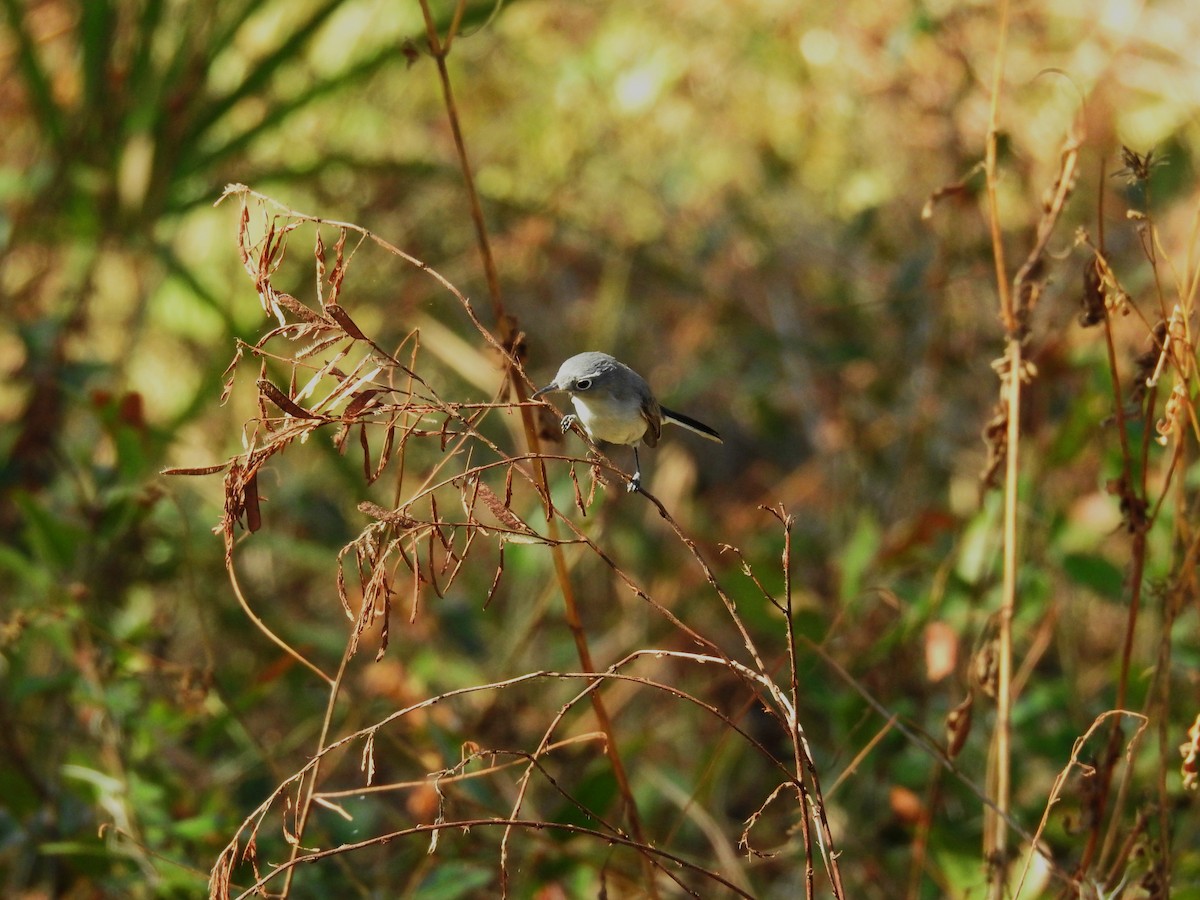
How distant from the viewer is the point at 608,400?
2182 mm

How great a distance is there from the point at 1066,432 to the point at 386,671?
7.17ft

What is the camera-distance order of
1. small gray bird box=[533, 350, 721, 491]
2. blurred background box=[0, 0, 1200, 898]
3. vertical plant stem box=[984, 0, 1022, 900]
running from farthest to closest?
blurred background box=[0, 0, 1200, 898]
small gray bird box=[533, 350, 721, 491]
vertical plant stem box=[984, 0, 1022, 900]

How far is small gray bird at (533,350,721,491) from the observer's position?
2082 millimetres

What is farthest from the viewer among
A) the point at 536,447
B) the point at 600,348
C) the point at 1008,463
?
the point at 600,348

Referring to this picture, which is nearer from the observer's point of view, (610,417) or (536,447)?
(536,447)

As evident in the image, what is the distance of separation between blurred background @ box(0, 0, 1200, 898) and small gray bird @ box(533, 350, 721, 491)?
18.4 inches

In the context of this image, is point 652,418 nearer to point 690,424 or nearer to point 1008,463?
point 690,424

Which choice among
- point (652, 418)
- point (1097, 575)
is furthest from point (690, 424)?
point (1097, 575)

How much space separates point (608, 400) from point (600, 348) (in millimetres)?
2847

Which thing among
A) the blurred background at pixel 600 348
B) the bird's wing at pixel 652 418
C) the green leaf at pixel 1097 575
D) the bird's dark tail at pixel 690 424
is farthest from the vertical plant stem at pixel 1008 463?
the green leaf at pixel 1097 575

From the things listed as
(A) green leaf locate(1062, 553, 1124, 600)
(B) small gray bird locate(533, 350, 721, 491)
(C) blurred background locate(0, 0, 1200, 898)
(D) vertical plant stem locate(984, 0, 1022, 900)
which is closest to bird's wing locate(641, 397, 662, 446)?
(B) small gray bird locate(533, 350, 721, 491)

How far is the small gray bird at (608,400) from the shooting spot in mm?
2082

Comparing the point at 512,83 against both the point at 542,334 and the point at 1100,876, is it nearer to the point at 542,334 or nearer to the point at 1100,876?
the point at 542,334

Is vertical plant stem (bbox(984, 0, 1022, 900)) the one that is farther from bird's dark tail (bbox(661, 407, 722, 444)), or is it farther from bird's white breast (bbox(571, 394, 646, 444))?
bird's white breast (bbox(571, 394, 646, 444))
